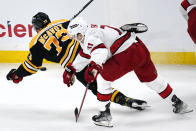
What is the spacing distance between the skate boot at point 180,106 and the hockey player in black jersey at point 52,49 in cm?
25

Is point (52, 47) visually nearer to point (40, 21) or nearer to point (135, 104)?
point (40, 21)

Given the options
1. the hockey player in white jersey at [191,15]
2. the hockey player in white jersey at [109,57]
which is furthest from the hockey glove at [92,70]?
the hockey player in white jersey at [191,15]

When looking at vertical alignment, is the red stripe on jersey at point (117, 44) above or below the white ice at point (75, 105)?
above

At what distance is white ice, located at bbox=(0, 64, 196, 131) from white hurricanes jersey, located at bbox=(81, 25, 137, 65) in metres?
0.54

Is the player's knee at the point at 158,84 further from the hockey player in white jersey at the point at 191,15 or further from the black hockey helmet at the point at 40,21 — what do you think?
the black hockey helmet at the point at 40,21

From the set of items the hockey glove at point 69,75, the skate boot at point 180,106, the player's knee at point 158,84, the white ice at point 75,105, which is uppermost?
the hockey glove at point 69,75

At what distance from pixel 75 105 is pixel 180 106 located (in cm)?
87

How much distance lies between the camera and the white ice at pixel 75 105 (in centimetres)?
218

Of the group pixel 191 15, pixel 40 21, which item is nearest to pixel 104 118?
pixel 40 21

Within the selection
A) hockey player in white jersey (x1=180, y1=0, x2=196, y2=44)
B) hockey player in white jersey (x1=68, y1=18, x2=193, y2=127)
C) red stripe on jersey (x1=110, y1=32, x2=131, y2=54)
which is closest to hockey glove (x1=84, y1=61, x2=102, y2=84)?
hockey player in white jersey (x1=68, y1=18, x2=193, y2=127)

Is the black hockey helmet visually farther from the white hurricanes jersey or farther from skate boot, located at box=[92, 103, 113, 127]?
skate boot, located at box=[92, 103, 113, 127]

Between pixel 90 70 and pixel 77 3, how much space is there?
211 centimetres

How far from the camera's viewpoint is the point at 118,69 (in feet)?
6.67

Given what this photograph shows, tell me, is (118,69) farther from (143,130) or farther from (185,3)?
(185,3)
